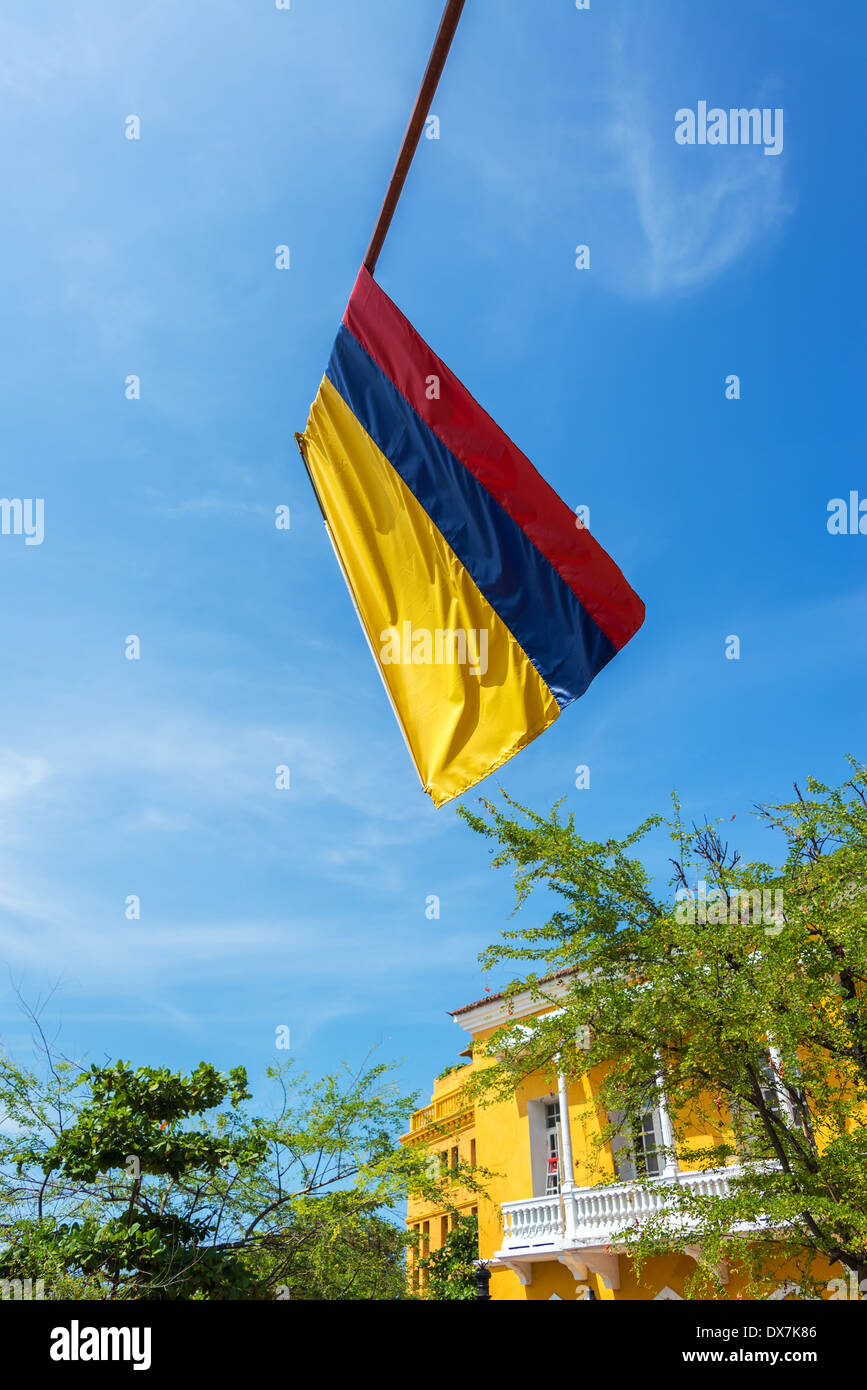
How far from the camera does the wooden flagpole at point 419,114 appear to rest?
14.3ft

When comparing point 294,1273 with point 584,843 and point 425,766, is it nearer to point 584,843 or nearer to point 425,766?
point 584,843

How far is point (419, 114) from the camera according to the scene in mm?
4688

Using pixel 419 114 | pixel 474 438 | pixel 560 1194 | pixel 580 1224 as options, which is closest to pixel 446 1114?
pixel 560 1194

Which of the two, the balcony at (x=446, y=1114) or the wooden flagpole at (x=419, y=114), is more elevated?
the wooden flagpole at (x=419, y=114)

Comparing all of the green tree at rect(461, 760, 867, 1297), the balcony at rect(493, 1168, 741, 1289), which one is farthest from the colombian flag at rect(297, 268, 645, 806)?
the balcony at rect(493, 1168, 741, 1289)

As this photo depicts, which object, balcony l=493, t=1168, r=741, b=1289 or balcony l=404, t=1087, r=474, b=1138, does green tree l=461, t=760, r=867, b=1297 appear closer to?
balcony l=493, t=1168, r=741, b=1289

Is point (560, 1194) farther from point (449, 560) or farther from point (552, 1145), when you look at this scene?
point (449, 560)

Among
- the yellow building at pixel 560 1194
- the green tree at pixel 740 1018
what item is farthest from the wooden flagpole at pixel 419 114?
the yellow building at pixel 560 1194

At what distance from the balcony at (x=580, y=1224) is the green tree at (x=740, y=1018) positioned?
655 cm

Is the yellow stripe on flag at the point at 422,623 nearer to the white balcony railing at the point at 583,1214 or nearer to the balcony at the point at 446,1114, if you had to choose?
the white balcony railing at the point at 583,1214

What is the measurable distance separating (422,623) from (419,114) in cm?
293
